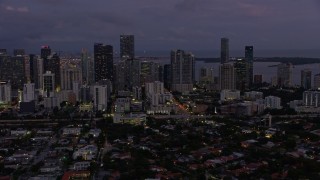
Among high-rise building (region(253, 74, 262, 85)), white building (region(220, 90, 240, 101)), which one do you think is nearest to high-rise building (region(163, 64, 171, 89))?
high-rise building (region(253, 74, 262, 85))

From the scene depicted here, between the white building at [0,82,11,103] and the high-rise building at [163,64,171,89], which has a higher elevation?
the high-rise building at [163,64,171,89]

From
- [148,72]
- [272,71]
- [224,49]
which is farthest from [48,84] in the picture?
[272,71]

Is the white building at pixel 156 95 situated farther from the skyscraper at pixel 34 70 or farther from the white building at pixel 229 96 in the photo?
the skyscraper at pixel 34 70

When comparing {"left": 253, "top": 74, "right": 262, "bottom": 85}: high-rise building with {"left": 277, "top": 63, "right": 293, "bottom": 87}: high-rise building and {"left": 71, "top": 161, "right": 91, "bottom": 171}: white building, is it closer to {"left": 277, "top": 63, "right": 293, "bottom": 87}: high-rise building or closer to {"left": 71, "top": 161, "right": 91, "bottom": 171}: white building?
{"left": 277, "top": 63, "right": 293, "bottom": 87}: high-rise building

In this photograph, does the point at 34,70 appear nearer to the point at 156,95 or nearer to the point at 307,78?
the point at 156,95

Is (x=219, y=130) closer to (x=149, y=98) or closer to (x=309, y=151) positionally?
(x=309, y=151)

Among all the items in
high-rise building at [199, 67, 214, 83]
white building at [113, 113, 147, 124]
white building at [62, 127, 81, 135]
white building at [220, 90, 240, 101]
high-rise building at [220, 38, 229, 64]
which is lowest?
white building at [62, 127, 81, 135]

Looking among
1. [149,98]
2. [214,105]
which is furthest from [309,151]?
[149,98]
